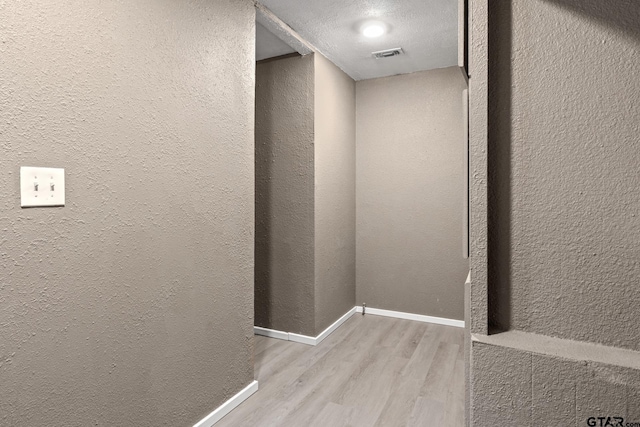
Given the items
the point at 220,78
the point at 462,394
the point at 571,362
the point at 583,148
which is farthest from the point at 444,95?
the point at 571,362

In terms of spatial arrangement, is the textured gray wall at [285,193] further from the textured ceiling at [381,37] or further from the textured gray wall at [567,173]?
the textured gray wall at [567,173]

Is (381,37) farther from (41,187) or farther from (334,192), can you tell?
(41,187)

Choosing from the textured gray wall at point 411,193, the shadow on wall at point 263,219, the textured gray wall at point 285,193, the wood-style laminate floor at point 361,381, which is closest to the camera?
the wood-style laminate floor at point 361,381

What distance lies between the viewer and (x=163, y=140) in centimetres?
155

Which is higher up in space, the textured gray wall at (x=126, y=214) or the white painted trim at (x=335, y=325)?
the textured gray wall at (x=126, y=214)

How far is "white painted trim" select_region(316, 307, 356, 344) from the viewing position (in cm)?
294

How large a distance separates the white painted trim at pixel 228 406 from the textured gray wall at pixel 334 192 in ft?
2.91

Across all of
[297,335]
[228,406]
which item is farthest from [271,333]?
[228,406]

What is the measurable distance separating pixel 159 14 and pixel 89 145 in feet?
2.11

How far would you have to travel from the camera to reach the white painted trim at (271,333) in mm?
2984

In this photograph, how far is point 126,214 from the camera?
140cm

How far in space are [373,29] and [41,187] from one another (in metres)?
2.16

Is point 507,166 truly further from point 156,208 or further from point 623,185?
point 156,208

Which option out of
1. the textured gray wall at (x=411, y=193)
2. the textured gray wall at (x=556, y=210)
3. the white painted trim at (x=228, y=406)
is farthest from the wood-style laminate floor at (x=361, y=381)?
the textured gray wall at (x=556, y=210)
